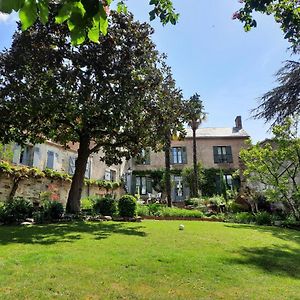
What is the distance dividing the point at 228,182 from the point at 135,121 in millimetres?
23627

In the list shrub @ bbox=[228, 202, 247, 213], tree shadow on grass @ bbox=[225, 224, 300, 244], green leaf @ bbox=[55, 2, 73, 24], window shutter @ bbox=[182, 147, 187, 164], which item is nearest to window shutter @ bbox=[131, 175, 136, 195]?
window shutter @ bbox=[182, 147, 187, 164]

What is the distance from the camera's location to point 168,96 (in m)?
13.6

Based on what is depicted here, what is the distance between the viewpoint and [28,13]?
1684 millimetres

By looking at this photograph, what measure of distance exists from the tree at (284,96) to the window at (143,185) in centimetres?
2347

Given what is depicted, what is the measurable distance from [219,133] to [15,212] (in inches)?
1144

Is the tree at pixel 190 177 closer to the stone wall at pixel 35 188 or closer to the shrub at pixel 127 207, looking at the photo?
the stone wall at pixel 35 188

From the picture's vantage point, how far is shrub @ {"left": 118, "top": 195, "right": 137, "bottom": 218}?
14047 millimetres

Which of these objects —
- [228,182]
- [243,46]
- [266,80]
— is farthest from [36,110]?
[228,182]

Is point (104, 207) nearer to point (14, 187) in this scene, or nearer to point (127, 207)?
point (127, 207)

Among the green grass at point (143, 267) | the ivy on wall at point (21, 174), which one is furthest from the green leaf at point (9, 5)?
the ivy on wall at point (21, 174)

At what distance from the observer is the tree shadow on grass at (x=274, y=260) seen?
5.98m

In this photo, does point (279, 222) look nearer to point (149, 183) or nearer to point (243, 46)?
point (243, 46)

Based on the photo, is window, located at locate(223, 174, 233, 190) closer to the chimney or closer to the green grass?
the chimney

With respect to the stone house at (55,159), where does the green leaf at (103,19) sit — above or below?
below
